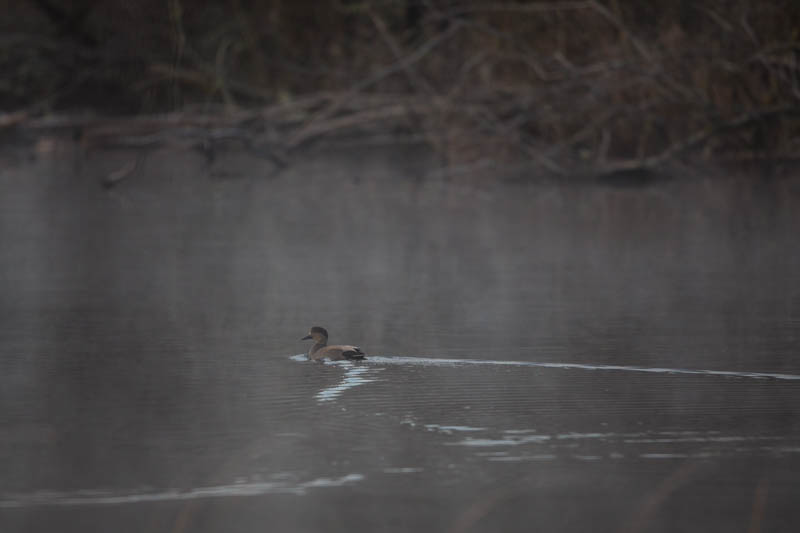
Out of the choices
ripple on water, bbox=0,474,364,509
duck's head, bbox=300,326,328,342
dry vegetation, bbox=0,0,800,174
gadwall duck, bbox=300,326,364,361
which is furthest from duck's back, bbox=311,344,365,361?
dry vegetation, bbox=0,0,800,174

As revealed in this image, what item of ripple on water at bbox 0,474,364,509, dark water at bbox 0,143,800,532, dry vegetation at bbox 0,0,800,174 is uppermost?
dry vegetation at bbox 0,0,800,174

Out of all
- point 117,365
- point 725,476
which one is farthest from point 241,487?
point 117,365

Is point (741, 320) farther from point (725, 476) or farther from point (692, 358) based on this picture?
point (725, 476)

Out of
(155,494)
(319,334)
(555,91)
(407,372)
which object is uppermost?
(555,91)

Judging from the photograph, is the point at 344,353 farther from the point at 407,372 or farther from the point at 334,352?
the point at 407,372

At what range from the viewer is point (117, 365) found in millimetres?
7273

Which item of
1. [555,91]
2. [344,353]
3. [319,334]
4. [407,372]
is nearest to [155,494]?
[407,372]

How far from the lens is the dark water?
4.83 meters

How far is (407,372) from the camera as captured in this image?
22.9 feet

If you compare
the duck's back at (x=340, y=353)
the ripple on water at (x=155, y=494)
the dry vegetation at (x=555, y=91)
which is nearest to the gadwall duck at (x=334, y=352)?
the duck's back at (x=340, y=353)

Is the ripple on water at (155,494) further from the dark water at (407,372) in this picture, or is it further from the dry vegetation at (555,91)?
the dry vegetation at (555,91)

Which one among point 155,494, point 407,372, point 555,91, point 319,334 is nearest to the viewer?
point 155,494

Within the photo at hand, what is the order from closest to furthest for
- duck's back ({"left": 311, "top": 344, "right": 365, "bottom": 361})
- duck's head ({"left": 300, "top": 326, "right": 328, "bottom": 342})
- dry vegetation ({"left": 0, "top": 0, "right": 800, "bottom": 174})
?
1. duck's back ({"left": 311, "top": 344, "right": 365, "bottom": 361})
2. duck's head ({"left": 300, "top": 326, "right": 328, "bottom": 342})
3. dry vegetation ({"left": 0, "top": 0, "right": 800, "bottom": 174})

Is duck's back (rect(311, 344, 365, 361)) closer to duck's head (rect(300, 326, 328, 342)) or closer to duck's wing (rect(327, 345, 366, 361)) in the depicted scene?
duck's wing (rect(327, 345, 366, 361))
